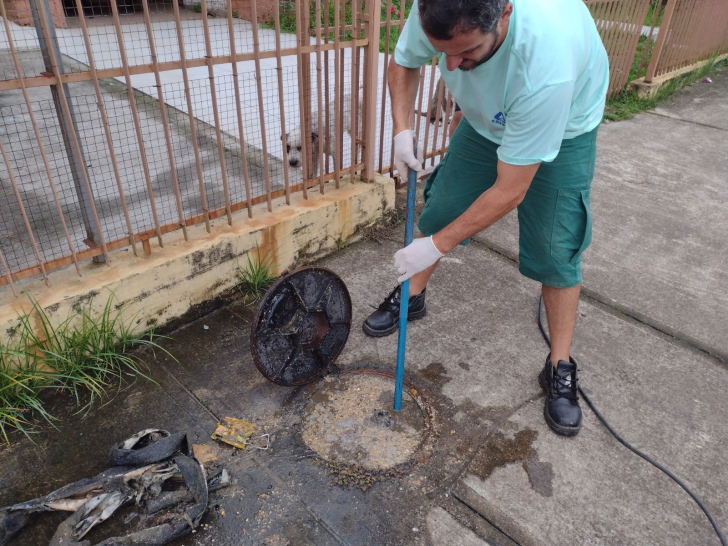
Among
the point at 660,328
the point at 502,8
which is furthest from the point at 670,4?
the point at 502,8

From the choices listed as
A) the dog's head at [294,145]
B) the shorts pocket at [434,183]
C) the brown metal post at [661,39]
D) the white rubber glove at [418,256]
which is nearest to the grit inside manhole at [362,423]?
the white rubber glove at [418,256]

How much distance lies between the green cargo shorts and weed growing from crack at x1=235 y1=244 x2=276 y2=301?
3.28 feet

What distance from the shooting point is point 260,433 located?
2.31 metres

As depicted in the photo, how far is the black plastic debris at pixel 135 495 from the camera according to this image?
1.86 metres

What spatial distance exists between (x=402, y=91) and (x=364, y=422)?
1.44 meters

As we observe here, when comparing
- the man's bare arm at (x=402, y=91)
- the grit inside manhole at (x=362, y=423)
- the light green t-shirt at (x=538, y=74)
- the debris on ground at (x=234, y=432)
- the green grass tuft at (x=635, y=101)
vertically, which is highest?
the light green t-shirt at (x=538, y=74)

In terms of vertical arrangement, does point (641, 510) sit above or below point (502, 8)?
below

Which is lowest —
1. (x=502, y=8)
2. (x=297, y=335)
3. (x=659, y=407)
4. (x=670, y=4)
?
(x=659, y=407)

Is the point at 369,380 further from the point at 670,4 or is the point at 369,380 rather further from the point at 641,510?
the point at 670,4

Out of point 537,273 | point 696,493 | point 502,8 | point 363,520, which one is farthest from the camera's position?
point 537,273

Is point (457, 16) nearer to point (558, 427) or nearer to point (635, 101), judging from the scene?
point (558, 427)

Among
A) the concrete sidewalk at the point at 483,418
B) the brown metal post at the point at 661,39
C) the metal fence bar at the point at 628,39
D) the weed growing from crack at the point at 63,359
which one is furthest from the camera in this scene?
the brown metal post at the point at 661,39

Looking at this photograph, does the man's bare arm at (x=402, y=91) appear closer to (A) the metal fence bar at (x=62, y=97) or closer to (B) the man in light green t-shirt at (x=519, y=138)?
(B) the man in light green t-shirt at (x=519, y=138)

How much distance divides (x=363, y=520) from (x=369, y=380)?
29.1 inches
